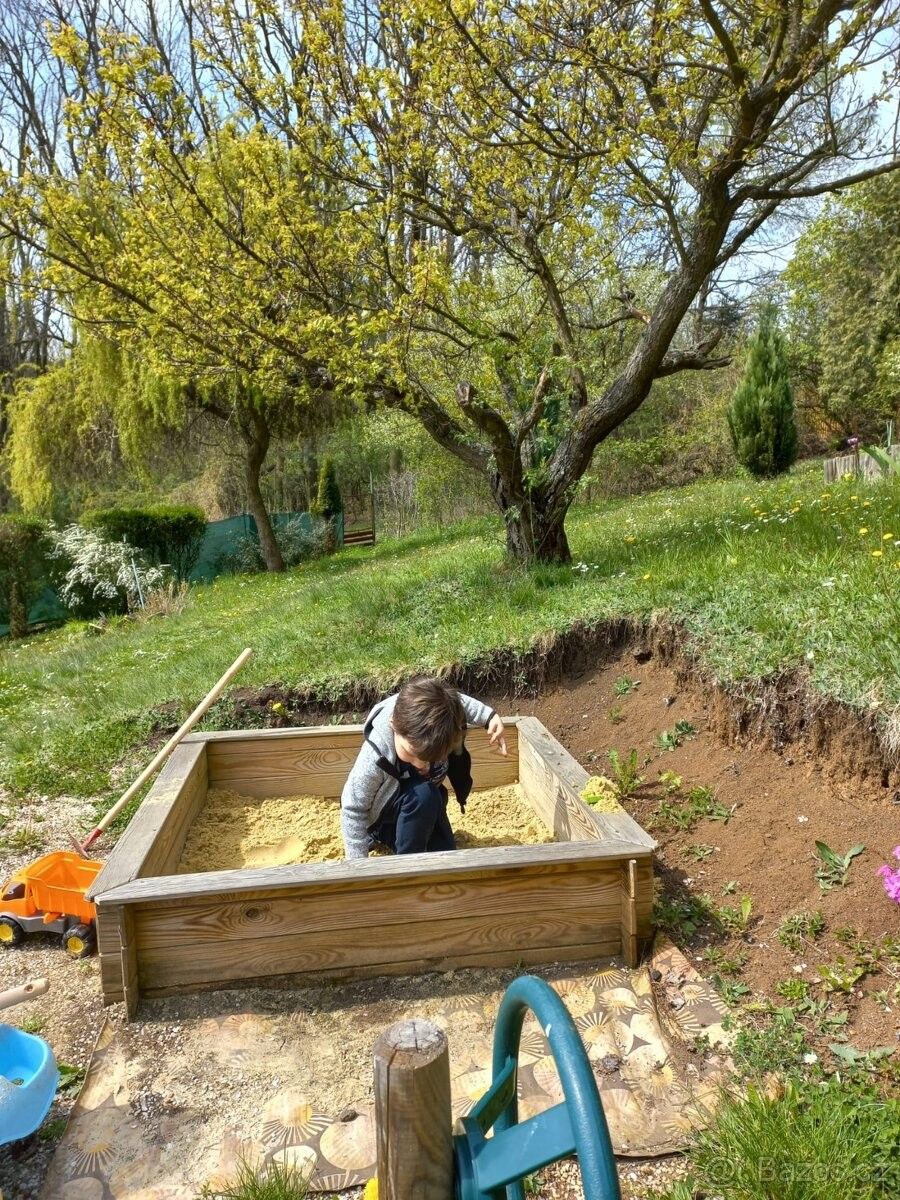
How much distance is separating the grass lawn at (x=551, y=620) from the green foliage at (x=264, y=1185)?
2.25m

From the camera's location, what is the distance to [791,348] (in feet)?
58.0

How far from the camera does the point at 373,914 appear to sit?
2434 mm

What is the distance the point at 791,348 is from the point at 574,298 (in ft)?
30.5

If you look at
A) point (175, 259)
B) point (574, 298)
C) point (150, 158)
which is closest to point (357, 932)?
point (175, 259)

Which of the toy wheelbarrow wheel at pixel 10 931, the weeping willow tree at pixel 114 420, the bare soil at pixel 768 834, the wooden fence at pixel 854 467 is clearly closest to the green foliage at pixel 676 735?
the bare soil at pixel 768 834

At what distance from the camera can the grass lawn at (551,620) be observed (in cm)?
322

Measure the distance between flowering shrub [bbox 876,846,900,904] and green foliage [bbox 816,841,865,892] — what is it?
0.15 metres

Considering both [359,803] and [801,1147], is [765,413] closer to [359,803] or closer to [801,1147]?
[359,803]

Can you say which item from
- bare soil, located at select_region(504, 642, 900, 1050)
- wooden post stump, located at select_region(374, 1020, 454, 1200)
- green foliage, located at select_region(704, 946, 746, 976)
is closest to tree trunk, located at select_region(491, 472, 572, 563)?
bare soil, located at select_region(504, 642, 900, 1050)

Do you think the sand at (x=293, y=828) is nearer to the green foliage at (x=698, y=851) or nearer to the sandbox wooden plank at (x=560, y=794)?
the sandbox wooden plank at (x=560, y=794)

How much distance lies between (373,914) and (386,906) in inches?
1.9

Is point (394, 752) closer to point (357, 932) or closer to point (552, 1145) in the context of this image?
point (357, 932)

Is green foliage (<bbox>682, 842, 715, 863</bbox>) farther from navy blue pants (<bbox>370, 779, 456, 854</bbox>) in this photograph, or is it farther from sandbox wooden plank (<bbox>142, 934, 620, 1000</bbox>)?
navy blue pants (<bbox>370, 779, 456, 854</bbox>)

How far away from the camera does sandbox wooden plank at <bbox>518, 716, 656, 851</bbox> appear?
102 inches
